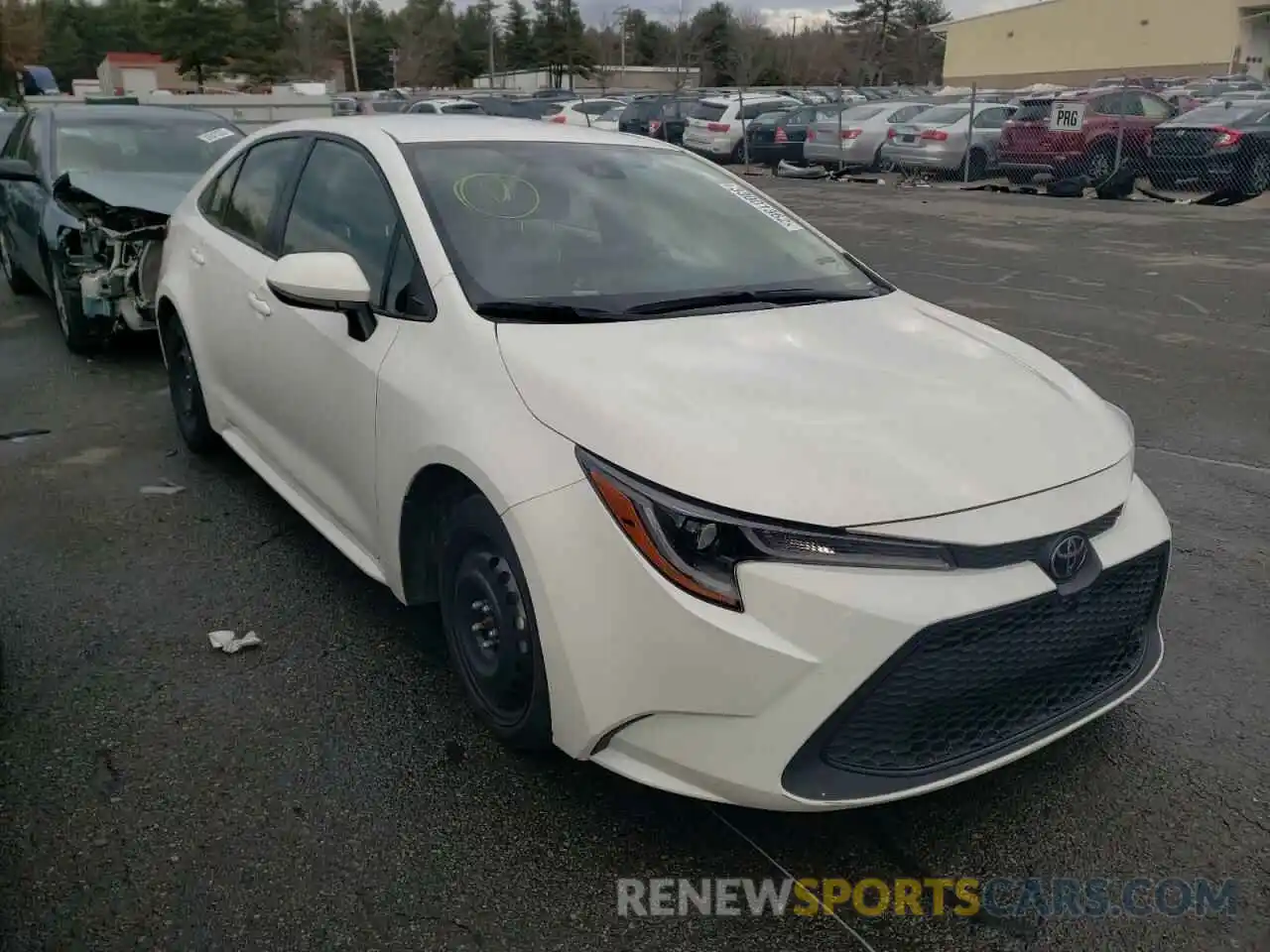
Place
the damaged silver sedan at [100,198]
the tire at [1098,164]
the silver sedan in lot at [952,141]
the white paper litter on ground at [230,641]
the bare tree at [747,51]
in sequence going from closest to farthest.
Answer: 1. the white paper litter on ground at [230,641]
2. the damaged silver sedan at [100,198]
3. the tire at [1098,164]
4. the silver sedan in lot at [952,141]
5. the bare tree at [747,51]

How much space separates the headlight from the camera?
7.20ft

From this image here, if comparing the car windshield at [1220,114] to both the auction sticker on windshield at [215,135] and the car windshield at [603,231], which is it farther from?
the car windshield at [603,231]

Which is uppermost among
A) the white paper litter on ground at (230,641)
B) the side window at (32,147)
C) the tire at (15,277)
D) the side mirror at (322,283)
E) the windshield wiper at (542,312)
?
the side window at (32,147)

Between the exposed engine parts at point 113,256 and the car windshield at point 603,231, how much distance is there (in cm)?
357

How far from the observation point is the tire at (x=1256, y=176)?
15906mm

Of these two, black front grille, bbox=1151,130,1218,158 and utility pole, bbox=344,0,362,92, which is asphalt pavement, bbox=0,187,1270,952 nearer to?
black front grille, bbox=1151,130,1218,158

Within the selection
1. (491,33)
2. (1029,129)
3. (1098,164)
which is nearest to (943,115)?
(1029,129)

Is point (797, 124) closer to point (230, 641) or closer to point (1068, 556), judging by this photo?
point (230, 641)

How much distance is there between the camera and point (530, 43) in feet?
280

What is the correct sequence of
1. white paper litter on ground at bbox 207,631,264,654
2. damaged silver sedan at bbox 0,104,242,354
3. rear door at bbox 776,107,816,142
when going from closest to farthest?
white paper litter on ground at bbox 207,631,264,654 < damaged silver sedan at bbox 0,104,242,354 < rear door at bbox 776,107,816,142

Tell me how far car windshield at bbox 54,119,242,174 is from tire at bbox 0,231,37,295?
188cm

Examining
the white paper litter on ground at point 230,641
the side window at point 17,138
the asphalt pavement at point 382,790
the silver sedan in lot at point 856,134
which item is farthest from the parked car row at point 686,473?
the silver sedan in lot at point 856,134

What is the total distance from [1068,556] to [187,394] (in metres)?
4.09

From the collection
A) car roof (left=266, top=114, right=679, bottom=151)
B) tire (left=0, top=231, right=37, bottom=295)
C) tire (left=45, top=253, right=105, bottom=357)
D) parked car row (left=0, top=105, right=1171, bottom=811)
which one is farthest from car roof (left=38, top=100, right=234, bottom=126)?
parked car row (left=0, top=105, right=1171, bottom=811)
